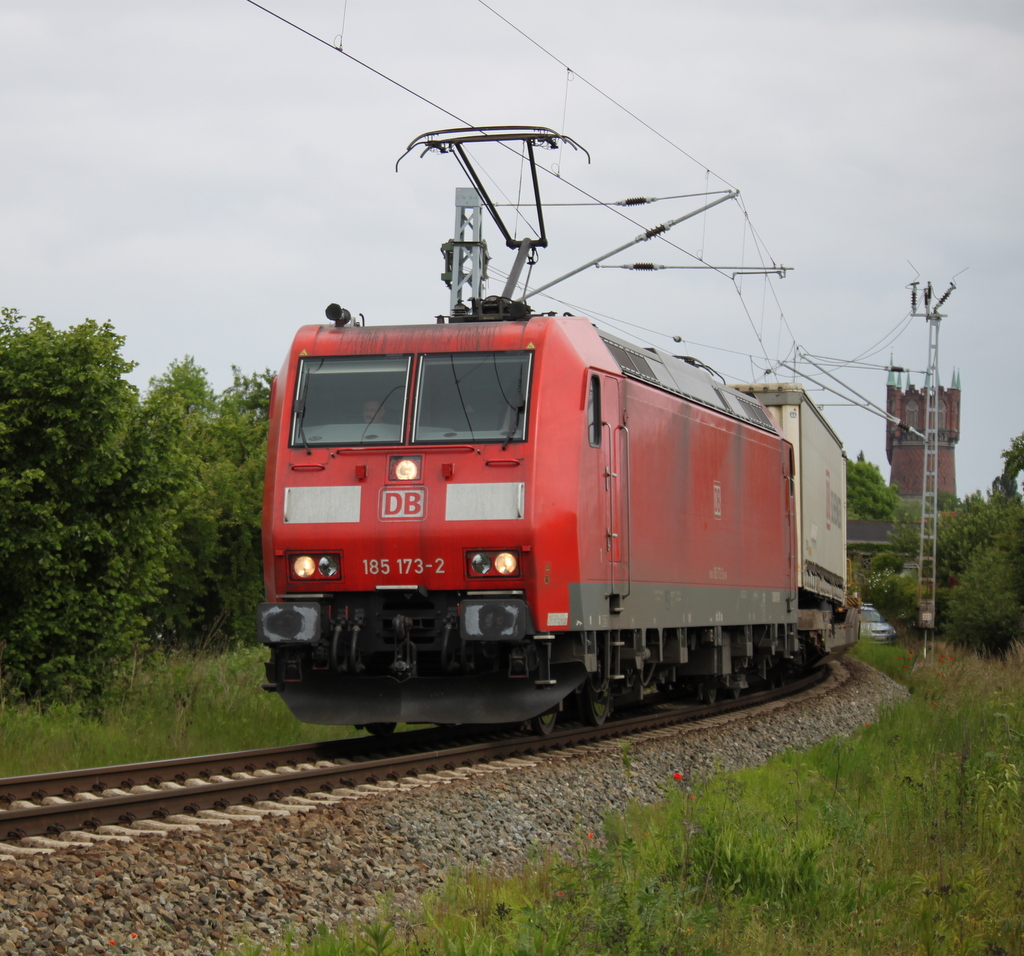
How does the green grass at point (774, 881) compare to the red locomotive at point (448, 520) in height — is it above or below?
below

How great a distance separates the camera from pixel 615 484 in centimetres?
1135

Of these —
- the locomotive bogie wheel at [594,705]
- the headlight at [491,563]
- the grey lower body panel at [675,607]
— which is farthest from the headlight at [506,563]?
the locomotive bogie wheel at [594,705]

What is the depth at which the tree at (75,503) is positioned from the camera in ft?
44.1

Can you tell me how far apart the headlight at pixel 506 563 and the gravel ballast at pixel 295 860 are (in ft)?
5.06

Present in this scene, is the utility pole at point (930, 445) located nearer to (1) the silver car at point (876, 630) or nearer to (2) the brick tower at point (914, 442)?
(1) the silver car at point (876, 630)

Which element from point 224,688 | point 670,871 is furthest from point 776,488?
point 670,871

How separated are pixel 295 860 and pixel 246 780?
6.83 feet

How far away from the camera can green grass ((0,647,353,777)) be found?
993 cm

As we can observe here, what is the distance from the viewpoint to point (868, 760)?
10.9 metres

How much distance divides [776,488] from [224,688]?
8075mm

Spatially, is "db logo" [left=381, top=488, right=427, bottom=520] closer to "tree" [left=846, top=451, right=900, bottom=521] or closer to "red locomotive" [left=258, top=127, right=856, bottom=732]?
"red locomotive" [left=258, top=127, right=856, bottom=732]

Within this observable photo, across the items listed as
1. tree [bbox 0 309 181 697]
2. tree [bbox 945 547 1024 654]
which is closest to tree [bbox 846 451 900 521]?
tree [bbox 945 547 1024 654]

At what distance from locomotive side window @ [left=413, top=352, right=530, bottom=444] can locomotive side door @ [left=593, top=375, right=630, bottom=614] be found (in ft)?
2.72

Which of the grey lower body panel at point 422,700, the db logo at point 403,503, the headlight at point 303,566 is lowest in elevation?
the grey lower body panel at point 422,700
